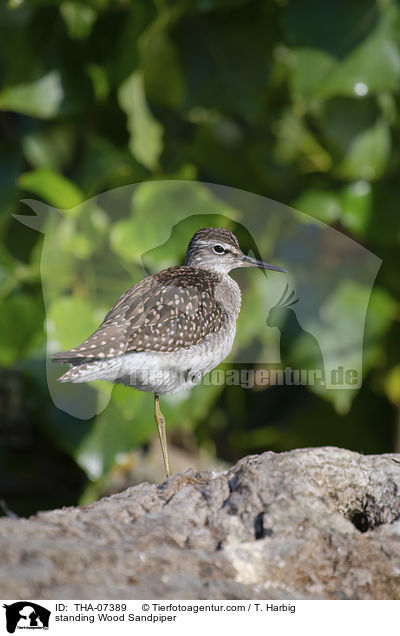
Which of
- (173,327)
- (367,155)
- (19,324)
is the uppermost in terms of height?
(367,155)

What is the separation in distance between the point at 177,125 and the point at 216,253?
152cm

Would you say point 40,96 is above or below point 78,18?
below

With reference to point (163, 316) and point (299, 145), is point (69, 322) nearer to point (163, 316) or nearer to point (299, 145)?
point (163, 316)

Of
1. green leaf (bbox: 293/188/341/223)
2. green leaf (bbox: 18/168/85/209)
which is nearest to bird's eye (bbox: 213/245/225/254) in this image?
green leaf (bbox: 18/168/85/209)

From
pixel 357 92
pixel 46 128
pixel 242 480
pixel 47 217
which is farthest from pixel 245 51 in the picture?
pixel 242 480

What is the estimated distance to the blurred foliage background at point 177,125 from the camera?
7.88ft

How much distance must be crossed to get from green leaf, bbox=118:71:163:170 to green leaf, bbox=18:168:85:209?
0.94ft

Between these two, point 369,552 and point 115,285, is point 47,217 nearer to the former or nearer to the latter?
point 115,285

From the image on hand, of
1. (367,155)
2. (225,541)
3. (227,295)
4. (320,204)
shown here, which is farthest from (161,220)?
(367,155)

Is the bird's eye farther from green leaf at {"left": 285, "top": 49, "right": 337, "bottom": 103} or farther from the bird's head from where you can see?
green leaf at {"left": 285, "top": 49, "right": 337, "bottom": 103}

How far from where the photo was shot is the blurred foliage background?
240 cm

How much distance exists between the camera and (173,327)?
48.4 inches
